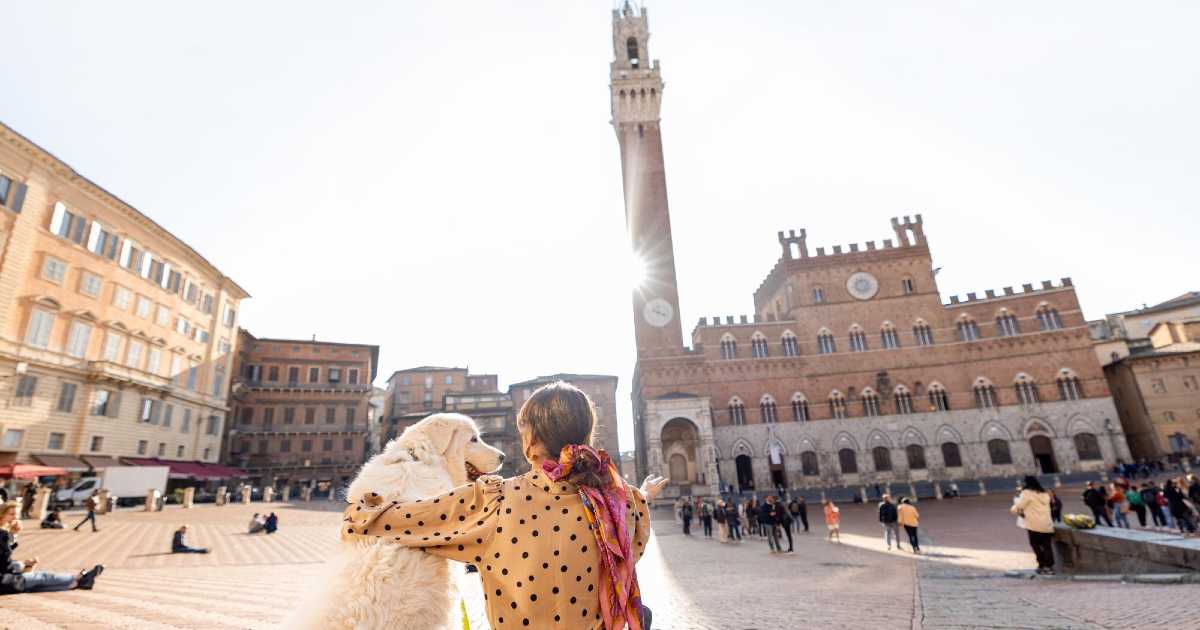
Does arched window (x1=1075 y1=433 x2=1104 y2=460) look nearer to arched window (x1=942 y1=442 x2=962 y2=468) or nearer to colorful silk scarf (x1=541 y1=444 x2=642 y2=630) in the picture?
arched window (x1=942 y1=442 x2=962 y2=468)

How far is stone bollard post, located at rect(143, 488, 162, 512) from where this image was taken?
2231 centimetres

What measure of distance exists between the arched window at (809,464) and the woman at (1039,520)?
2703 centimetres

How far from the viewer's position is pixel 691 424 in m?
34.1

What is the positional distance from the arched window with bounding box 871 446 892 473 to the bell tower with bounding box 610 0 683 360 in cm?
1465

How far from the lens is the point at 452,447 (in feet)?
8.24

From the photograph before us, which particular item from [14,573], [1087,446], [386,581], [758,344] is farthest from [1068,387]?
[14,573]

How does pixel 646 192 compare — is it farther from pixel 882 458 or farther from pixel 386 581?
pixel 386 581

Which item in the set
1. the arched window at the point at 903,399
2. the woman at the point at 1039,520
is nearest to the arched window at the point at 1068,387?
the arched window at the point at 903,399

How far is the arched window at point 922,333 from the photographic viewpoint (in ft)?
119

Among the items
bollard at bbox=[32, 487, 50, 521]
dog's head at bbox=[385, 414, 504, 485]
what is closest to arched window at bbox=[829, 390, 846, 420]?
dog's head at bbox=[385, 414, 504, 485]

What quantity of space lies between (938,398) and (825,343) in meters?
8.16

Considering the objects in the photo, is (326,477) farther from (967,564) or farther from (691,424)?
(967,564)

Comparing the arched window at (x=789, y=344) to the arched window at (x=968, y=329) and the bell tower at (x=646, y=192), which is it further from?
the arched window at (x=968, y=329)

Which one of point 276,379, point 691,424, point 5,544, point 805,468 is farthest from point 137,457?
point 805,468
